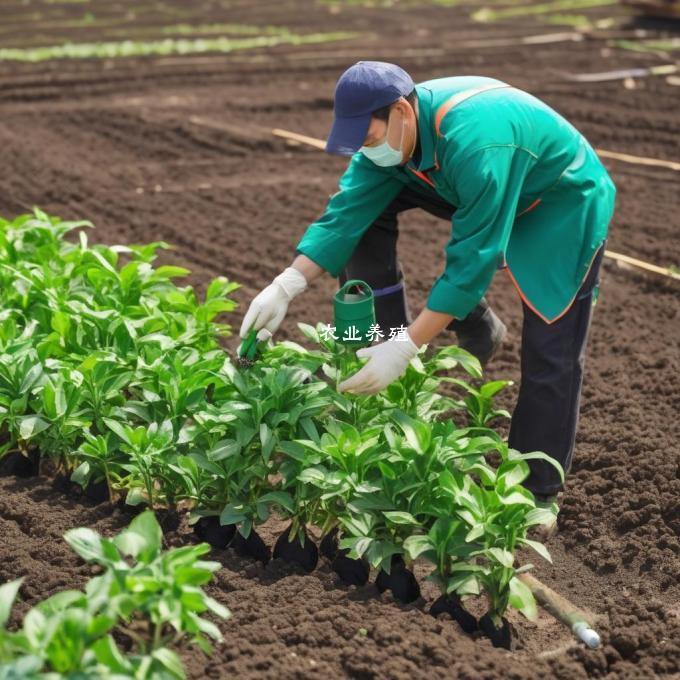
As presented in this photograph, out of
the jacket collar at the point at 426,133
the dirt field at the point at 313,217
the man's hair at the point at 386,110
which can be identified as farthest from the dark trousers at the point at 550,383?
the man's hair at the point at 386,110

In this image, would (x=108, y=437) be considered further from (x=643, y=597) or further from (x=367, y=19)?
(x=367, y=19)

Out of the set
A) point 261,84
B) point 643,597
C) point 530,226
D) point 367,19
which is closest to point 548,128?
point 530,226

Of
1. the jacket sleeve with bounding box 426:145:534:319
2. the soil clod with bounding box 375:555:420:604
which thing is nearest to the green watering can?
the jacket sleeve with bounding box 426:145:534:319

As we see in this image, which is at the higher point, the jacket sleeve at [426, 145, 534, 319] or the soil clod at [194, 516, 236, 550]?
the jacket sleeve at [426, 145, 534, 319]

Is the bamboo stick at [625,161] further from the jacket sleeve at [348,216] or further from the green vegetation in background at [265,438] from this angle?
the jacket sleeve at [348,216]

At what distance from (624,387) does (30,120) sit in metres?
6.61

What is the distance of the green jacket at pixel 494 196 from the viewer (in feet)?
11.7

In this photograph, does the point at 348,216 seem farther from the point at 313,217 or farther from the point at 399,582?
the point at 313,217

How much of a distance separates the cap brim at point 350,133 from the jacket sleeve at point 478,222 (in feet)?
1.07

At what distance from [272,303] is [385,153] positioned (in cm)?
73

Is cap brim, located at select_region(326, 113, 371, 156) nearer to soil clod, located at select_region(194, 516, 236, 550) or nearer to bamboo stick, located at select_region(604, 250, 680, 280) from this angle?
soil clod, located at select_region(194, 516, 236, 550)

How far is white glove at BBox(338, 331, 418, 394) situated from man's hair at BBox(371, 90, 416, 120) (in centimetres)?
74

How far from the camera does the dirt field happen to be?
11.0 ft

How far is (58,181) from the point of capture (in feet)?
26.3
